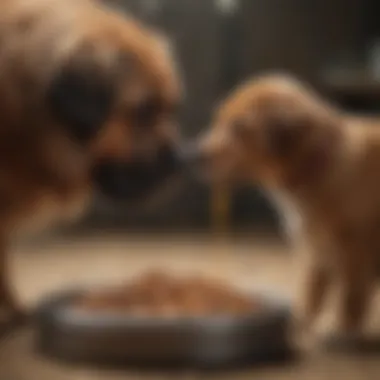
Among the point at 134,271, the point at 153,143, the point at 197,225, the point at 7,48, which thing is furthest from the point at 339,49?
the point at 7,48

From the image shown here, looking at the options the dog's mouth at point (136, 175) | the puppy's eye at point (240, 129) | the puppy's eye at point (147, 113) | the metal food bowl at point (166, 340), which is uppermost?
the puppy's eye at point (240, 129)

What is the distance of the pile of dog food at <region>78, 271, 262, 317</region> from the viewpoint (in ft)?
6.31

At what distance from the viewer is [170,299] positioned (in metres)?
1.98

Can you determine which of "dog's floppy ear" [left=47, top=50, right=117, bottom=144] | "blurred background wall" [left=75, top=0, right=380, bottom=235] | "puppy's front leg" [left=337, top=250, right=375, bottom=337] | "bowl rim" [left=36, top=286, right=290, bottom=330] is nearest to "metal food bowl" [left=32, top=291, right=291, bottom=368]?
"bowl rim" [left=36, top=286, right=290, bottom=330]

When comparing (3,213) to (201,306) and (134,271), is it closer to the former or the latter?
(201,306)

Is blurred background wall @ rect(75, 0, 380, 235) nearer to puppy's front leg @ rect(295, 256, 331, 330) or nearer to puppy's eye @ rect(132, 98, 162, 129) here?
puppy's front leg @ rect(295, 256, 331, 330)

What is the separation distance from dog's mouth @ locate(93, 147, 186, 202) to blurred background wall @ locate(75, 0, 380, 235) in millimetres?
702

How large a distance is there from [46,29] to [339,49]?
4.46 feet

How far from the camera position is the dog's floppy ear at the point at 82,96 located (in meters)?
1.89

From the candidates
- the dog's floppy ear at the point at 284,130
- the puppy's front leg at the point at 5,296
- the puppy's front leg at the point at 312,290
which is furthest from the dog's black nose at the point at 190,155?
the puppy's front leg at the point at 5,296

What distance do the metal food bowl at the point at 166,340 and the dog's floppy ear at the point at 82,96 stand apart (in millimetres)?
349

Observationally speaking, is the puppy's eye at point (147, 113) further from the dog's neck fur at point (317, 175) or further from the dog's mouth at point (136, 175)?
the dog's neck fur at point (317, 175)

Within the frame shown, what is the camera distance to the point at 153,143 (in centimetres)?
205

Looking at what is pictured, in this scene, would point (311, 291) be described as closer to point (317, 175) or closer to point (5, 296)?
point (317, 175)
